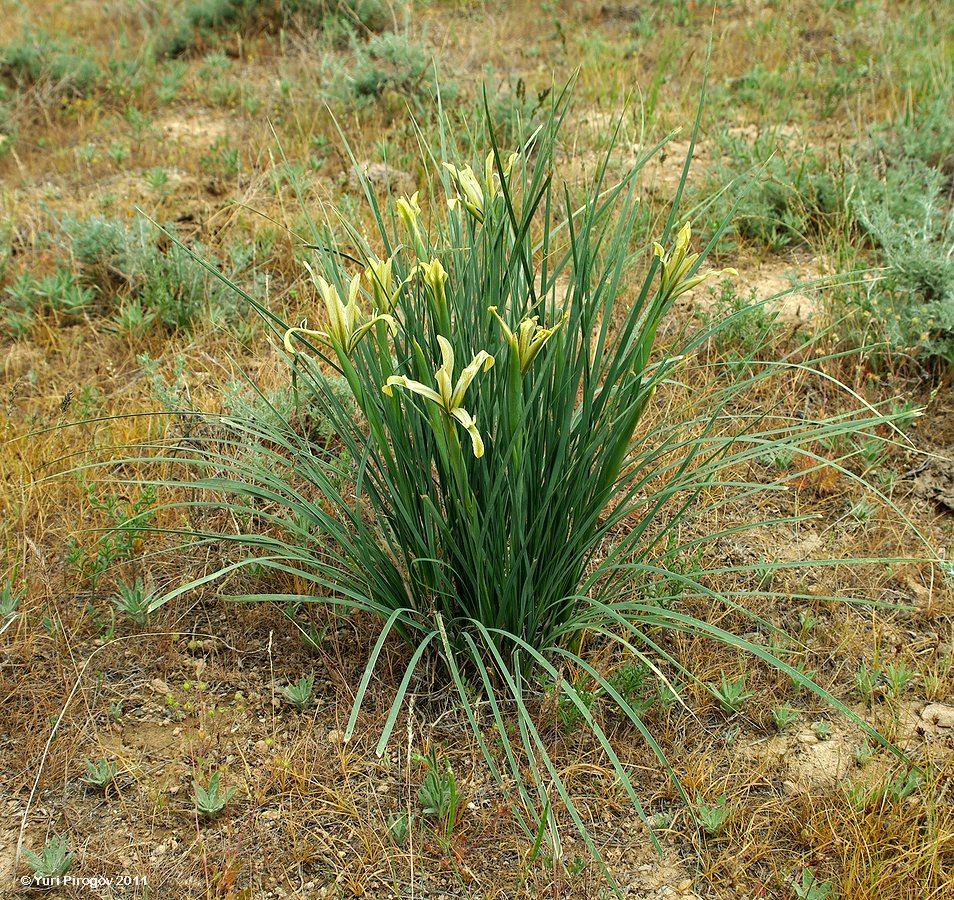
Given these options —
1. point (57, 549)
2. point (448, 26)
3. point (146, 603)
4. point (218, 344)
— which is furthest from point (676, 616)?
point (448, 26)

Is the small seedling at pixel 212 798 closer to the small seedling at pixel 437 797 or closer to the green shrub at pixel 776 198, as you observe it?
the small seedling at pixel 437 797

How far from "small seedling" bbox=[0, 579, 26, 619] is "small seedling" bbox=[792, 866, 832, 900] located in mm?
1985

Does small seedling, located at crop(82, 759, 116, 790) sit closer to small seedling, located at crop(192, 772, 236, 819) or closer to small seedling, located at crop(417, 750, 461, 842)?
small seedling, located at crop(192, 772, 236, 819)

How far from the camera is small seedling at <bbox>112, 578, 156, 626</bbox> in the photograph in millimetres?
2383

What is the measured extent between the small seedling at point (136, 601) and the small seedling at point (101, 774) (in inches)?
16.6

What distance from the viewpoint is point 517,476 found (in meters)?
1.91

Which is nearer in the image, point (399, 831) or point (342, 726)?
point (399, 831)

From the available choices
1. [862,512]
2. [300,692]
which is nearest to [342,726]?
[300,692]

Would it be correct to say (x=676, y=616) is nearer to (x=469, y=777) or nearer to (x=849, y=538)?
(x=469, y=777)

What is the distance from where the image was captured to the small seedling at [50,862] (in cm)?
186

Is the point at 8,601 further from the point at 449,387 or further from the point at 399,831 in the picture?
the point at 449,387

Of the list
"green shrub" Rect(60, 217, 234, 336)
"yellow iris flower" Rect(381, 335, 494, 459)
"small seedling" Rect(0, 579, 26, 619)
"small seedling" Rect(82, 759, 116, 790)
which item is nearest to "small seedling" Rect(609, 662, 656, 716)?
"yellow iris flower" Rect(381, 335, 494, 459)

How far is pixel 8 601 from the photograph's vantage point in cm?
238

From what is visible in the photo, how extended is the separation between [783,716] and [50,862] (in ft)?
5.42
